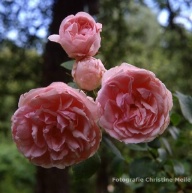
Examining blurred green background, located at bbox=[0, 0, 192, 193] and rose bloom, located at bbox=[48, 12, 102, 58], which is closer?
rose bloom, located at bbox=[48, 12, 102, 58]

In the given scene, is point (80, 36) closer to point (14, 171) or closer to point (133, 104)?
point (133, 104)

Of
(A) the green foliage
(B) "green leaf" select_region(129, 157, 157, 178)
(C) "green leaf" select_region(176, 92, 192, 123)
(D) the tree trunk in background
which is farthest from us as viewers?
(A) the green foliage

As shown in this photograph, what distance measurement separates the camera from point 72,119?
53 centimetres

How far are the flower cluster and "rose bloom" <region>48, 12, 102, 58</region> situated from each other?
10cm

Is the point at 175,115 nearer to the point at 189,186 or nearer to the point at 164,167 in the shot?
the point at 164,167

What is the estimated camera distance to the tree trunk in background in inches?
98.9

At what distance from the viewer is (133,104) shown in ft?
1.77

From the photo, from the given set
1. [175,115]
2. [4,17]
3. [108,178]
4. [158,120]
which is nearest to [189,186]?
[175,115]

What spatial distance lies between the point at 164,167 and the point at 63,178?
1591mm

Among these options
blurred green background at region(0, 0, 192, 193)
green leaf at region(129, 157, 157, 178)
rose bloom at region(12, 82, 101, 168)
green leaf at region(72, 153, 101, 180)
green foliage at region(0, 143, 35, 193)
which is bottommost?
green foliage at region(0, 143, 35, 193)

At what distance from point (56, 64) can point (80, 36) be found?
6.51 feet

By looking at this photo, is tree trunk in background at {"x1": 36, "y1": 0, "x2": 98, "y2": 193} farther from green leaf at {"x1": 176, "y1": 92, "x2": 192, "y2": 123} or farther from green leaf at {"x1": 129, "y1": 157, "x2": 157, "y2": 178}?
green leaf at {"x1": 176, "y1": 92, "x2": 192, "y2": 123}

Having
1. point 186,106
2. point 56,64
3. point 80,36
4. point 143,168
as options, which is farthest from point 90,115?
point 56,64

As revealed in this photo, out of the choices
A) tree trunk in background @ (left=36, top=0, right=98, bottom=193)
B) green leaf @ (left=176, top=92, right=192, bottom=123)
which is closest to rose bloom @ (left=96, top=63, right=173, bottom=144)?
green leaf @ (left=176, top=92, right=192, bottom=123)
